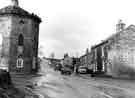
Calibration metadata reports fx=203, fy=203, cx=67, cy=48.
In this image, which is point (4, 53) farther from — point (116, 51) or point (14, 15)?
point (116, 51)

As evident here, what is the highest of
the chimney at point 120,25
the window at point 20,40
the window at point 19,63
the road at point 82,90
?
the chimney at point 120,25

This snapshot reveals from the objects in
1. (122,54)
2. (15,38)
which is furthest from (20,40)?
(122,54)

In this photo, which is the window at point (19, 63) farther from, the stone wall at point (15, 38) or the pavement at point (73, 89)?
the pavement at point (73, 89)

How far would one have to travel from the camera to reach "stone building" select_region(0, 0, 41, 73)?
39.1 m

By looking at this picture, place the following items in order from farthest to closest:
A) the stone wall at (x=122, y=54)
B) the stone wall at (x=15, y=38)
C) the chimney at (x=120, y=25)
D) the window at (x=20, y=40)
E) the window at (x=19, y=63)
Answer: the chimney at (x=120, y=25)
the stone wall at (x=122, y=54)
the window at (x=20, y=40)
the window at (x=19, y=63)
the stone wall at (x=15, y=38)

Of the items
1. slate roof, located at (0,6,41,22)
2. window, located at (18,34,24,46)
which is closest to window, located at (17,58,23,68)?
window, located at (18,34,24,46)

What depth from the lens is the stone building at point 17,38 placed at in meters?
39.1

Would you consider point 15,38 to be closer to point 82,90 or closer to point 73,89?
point 73,89

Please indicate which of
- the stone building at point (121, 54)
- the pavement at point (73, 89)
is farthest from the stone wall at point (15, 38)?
the pavement at point (73, 89)

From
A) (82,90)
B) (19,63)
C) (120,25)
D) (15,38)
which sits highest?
(120,25)

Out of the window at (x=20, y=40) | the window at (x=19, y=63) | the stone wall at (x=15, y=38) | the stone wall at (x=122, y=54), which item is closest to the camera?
the stone wall at (x=15, y=38)

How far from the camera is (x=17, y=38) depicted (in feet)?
131

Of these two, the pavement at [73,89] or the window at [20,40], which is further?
the window at [20,40]

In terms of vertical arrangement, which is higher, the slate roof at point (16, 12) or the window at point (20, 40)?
the slate roof at point (16, 12)
